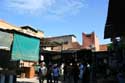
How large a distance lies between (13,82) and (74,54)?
1216cm

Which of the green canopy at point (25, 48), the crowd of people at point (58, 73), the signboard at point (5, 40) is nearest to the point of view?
the signboard at point (5, 40)

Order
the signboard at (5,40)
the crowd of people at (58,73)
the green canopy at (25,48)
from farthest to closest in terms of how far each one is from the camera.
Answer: the crowd of people at (58,73) < the green canopy at (25,48) < the signboard at (5,40)

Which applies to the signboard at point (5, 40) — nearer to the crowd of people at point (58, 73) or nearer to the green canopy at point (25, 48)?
the green canopy at point (25, 48)

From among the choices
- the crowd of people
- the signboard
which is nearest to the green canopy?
the signboard

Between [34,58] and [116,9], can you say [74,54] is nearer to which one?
[34,58]

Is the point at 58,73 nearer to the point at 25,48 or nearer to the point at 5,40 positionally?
the point at 25,48

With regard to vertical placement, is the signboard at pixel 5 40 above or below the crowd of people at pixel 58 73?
above

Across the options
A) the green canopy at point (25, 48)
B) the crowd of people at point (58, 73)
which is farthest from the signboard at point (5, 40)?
the crowd of people at point (58, 73)

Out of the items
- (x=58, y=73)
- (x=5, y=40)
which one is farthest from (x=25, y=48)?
(x=58, y=73)

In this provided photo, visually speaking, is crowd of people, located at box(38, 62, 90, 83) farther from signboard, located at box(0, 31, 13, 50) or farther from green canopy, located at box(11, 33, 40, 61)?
signboard, located at box(0, 31, 13, 50)

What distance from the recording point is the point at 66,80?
81.5ft

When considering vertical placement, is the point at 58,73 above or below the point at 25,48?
below

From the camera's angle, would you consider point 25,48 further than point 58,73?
No

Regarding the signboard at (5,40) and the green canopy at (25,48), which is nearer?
the signboard at (5,40)
